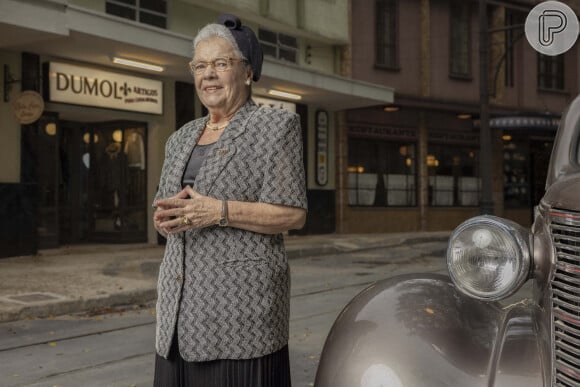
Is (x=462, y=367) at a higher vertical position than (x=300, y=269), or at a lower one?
higher

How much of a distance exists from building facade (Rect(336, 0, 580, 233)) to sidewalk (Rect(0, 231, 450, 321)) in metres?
6.68

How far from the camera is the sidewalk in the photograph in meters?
7.73

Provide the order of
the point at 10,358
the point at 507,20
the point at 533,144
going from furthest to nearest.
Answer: the point at 533,144, the point at 507,20, the point at 10,358

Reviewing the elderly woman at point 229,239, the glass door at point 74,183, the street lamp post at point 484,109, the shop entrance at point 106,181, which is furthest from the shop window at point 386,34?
the elderly woman at point 229,239

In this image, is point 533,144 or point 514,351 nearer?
point 514,351

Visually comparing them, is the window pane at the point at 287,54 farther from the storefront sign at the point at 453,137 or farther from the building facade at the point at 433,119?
the storefront sign at the point at 453,137

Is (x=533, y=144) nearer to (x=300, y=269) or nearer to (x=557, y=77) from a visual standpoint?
(x=557, y=77)

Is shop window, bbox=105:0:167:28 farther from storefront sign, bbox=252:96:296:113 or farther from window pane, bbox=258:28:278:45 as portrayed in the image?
window pane, bbox=258:28:278:45

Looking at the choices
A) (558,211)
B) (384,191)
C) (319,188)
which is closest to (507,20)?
(384,191)

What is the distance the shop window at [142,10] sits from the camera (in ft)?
47.0

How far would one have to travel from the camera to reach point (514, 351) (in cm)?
210

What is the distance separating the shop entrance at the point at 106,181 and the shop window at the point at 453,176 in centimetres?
1102

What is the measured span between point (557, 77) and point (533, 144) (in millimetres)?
2766

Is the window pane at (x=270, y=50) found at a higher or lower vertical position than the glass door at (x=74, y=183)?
higher
